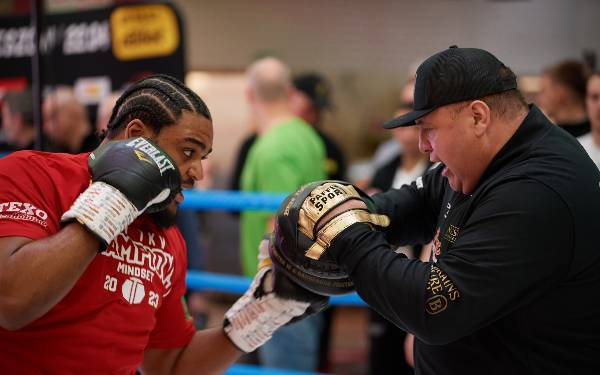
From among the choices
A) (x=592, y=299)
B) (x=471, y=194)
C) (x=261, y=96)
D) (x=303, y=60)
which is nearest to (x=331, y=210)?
(x=471, y=194)

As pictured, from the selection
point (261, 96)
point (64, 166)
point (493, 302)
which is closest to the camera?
point (493, 302)

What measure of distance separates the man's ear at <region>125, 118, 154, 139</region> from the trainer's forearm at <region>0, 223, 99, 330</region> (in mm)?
373

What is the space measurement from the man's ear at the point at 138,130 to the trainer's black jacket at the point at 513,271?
56 cm

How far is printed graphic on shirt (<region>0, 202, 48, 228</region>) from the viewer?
1.82m

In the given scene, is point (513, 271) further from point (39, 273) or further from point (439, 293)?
point (39, 273)

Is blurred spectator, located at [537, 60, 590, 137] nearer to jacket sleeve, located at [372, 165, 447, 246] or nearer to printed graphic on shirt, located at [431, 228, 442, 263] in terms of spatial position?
jacket sleeve, located at [372, 165, 447, 246]

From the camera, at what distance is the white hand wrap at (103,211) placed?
5.81ft

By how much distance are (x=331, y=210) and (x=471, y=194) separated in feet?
1.21

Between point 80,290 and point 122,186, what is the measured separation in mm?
301

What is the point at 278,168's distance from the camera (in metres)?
4.18

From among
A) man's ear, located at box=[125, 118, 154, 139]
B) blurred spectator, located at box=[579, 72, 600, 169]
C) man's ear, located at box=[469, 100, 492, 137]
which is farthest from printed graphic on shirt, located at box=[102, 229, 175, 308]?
blurred spectator, located at box=[579, 72, 600, 169]

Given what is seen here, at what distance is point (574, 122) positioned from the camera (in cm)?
427

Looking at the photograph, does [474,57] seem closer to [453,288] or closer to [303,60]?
[453,288]

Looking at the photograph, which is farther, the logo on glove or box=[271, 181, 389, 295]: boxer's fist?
box=[271, 181, 389, 295]: boxer's fist
